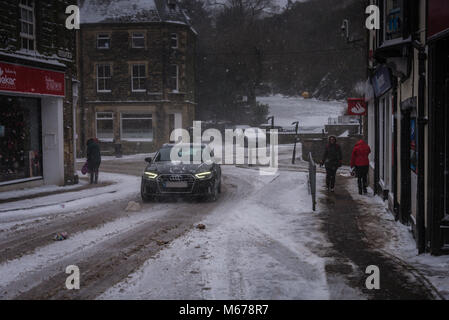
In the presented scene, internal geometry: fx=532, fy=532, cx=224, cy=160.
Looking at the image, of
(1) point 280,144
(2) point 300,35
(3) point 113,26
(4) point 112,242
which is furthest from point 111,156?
(2) point 300,35

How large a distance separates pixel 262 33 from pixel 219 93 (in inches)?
1049

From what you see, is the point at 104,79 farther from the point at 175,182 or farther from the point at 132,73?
the point at 175,182

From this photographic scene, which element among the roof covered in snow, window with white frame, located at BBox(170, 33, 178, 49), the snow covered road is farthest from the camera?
window with white frame, located at BBox(170, 33, 178, 49)

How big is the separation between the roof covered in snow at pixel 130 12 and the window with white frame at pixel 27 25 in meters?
24.1

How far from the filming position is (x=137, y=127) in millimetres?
41625

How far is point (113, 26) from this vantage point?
134 ft

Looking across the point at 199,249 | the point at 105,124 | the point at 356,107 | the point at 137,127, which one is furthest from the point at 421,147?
the point at 105,124

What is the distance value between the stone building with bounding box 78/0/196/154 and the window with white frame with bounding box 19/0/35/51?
23.8 metres

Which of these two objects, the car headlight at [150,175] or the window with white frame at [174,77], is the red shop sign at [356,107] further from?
the window with white frame at [174,77]

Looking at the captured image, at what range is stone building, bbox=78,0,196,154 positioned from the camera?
134 feet

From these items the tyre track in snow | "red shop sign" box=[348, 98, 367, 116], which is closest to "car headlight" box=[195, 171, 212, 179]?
the tyre track in snow

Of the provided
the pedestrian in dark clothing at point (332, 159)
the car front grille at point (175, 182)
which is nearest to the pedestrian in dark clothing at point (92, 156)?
the car front grille at point (175, 182)

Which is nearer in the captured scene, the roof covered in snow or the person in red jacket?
the person in red jacket

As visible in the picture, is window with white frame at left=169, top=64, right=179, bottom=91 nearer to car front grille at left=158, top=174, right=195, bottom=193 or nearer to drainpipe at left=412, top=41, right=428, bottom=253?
car front grille at left=158, top=174, right=195, bottom=193
